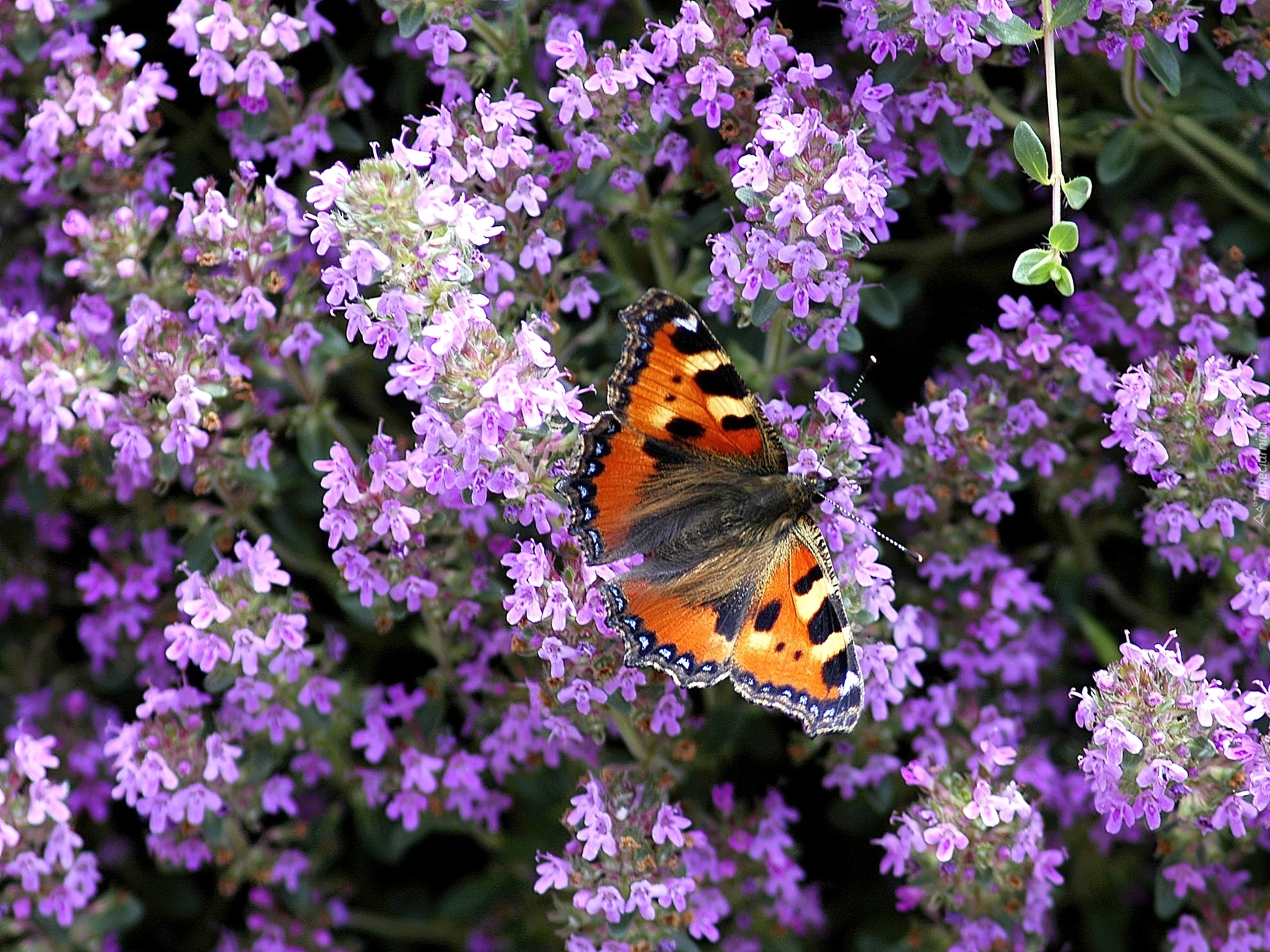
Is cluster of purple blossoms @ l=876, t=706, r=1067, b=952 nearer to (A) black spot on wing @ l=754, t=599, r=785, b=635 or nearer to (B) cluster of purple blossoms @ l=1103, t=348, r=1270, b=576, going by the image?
(A) black spot on wing @ l=754, t=599, r=785, b=635

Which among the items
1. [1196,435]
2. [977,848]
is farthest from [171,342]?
[1196,435]

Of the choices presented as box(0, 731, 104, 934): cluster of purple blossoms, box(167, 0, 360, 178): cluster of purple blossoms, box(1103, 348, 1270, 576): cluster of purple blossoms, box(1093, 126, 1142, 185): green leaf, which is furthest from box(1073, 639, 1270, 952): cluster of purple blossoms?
box(0, 731, 104, 934): cluster of purple blossoms

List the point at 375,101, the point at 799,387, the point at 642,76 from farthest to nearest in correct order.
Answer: the point at 375,101
the point at 799,387
the point at 642,76

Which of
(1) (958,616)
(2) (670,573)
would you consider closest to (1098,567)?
(1) (958,616)

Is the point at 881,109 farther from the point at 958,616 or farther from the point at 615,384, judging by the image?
the point at 958,616

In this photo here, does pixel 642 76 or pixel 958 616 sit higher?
pixel 642 76

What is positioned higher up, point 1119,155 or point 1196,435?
point 1119,155

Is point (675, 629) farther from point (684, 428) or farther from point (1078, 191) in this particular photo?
point (1078, 191)
